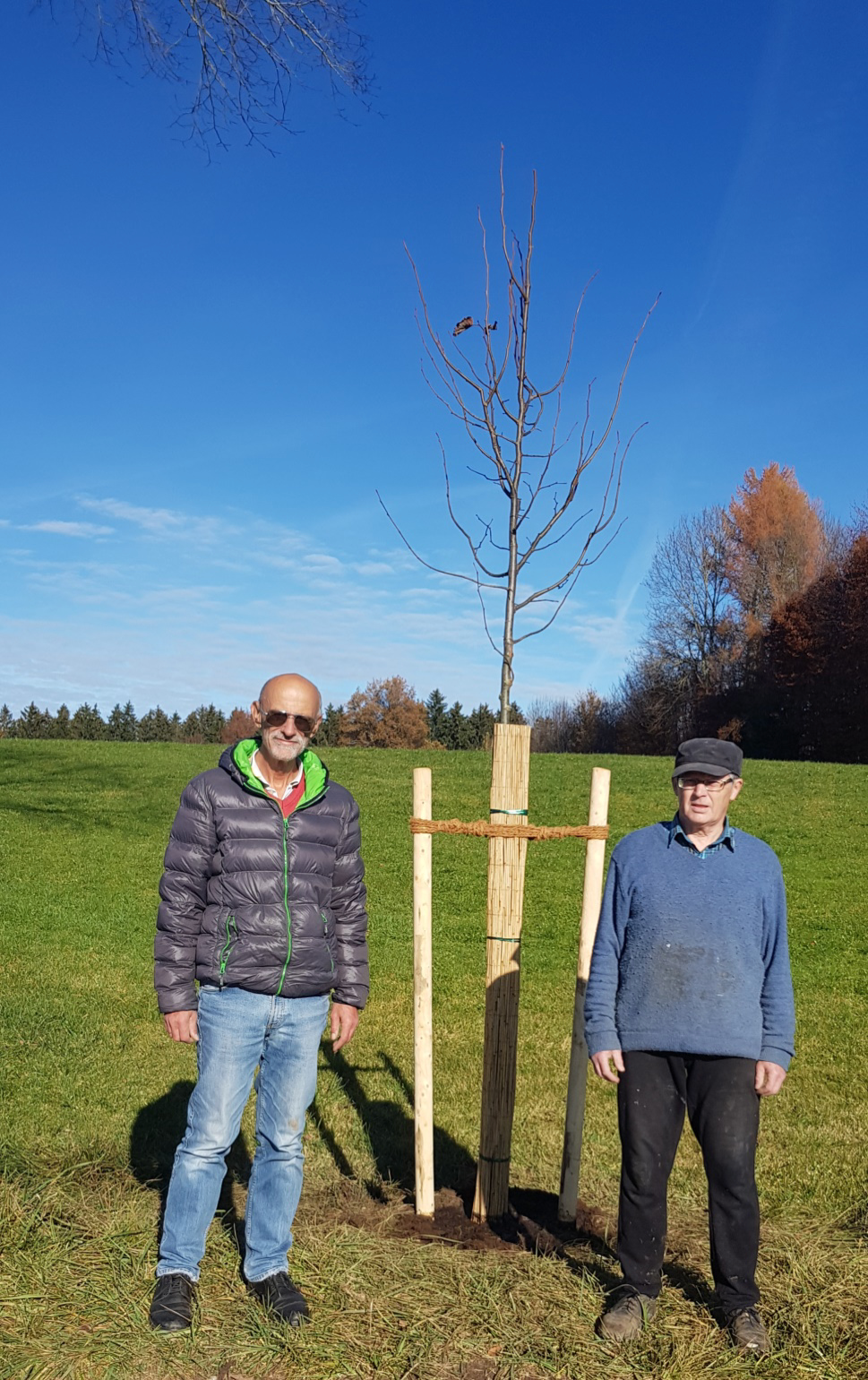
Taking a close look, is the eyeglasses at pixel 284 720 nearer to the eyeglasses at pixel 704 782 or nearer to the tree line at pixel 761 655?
the eyeglasses at pixel 704 782

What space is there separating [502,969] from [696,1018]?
137 centimetres

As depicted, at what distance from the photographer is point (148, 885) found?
526 inches

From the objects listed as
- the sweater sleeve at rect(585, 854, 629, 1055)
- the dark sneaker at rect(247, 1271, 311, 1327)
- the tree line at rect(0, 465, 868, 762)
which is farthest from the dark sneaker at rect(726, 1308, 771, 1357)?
the tree line at rect(0, 465, 868, 762)

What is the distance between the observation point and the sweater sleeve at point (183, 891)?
3770 mm

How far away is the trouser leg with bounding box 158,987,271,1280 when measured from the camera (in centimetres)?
375

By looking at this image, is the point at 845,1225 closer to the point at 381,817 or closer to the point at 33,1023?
the point at 33,1023

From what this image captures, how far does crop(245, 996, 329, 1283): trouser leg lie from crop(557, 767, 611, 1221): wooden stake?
1.36 metres

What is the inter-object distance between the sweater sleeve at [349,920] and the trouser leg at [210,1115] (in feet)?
1.24

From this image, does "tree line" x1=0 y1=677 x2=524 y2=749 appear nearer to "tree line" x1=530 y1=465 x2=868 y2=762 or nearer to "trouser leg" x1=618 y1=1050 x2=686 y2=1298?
"tree line" x1=530 y1=465 x2=868 y2=762

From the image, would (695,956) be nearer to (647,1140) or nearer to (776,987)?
(776,987)

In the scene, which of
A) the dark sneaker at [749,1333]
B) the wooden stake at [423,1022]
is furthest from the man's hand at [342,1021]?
the dark sneaker at [749,1333]

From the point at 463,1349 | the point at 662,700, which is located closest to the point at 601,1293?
the point at 463,1349

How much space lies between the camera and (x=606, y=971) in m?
3.80

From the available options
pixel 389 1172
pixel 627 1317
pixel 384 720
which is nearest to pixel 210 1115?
pixel 627 1317
